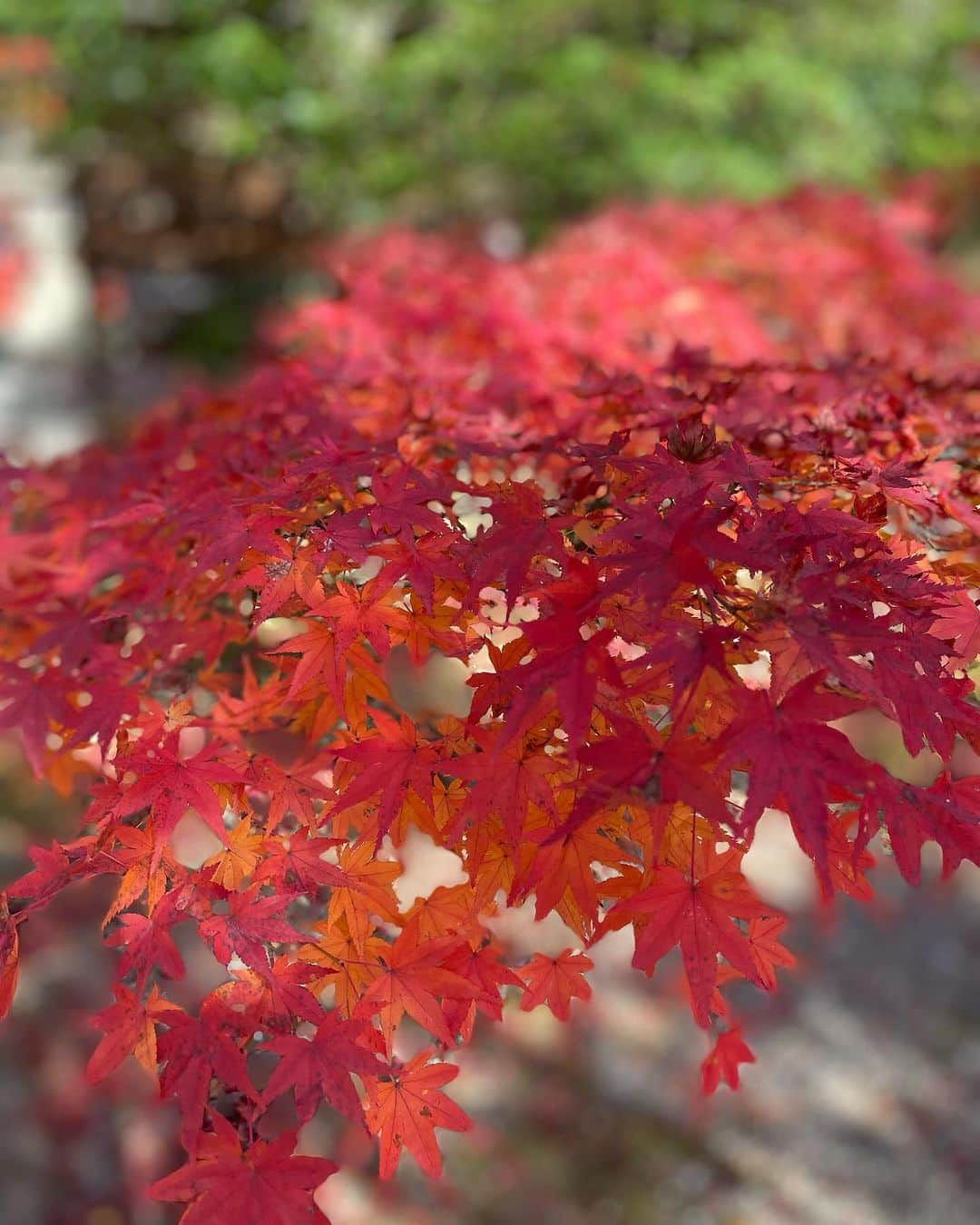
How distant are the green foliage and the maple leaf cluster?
494cm

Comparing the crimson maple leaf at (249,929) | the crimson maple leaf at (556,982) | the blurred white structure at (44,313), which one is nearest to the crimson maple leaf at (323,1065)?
the crimson maple leaf at (249,929)

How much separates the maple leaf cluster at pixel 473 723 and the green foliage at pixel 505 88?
4942 millimetres

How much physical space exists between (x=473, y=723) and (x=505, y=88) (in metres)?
6.19

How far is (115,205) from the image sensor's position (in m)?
8.84

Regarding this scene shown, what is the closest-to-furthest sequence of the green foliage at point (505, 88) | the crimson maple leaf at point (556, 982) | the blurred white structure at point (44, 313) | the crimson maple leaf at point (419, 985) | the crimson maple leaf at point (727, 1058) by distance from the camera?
1. the crimson maple leaf at point (419, 985)
2. the crimson maple leaf at point (556, 982)
3. the crimson maple leaf at point (727, 1058)
4. the green foliage at point (505, 88)
5. the blurred white structure at point (44, 313)

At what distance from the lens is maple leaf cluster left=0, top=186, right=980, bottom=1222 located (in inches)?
46.0

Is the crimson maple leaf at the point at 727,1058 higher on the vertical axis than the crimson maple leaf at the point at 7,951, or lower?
lower

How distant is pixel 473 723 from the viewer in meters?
1.28

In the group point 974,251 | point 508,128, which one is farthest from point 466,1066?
point 974,251

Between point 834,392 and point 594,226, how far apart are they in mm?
2913

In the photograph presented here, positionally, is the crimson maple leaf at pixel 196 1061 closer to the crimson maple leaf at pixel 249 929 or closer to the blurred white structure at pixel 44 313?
the crimson maple leaf at pixel 249 929

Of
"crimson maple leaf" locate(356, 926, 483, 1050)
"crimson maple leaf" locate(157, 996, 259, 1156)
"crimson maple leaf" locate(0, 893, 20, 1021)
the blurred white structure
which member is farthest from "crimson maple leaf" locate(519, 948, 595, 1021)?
the blurred white structure

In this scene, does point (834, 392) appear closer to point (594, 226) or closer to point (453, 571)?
point (453, 571)

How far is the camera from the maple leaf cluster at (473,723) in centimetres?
117
